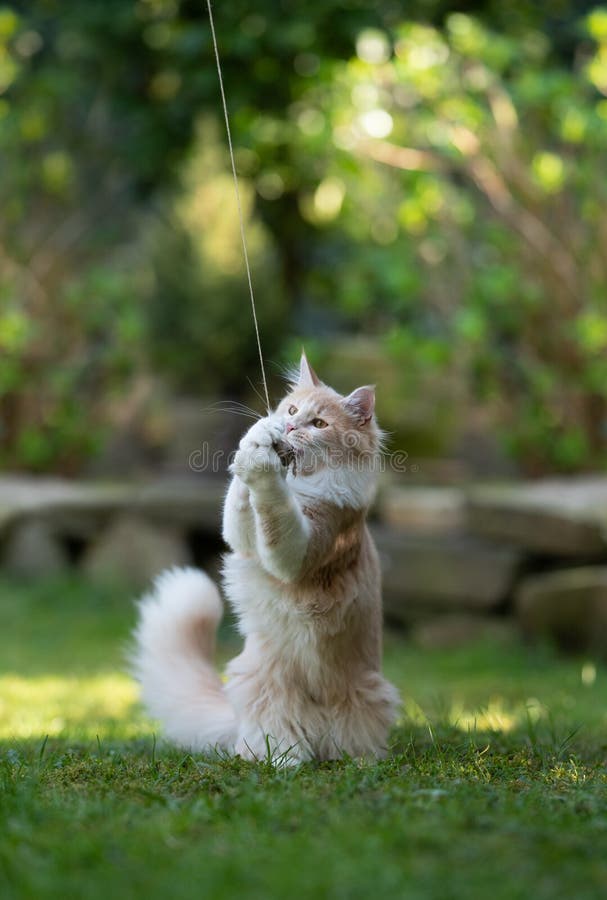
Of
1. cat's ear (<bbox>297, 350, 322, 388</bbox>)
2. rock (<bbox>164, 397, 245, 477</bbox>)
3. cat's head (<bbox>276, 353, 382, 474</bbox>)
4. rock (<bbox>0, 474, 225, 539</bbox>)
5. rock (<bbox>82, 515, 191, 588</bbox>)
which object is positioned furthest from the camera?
rock (<bbox>164, 397, 245, 477</bbox>)

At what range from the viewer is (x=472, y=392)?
9.05 metres

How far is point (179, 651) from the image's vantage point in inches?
161

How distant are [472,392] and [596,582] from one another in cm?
216

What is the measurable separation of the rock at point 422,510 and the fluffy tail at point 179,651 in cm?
473

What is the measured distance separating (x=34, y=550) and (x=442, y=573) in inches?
145

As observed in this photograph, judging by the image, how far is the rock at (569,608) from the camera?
297 inches

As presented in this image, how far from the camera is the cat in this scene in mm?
3422

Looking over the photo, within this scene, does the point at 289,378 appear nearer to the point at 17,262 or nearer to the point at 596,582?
the point at 596,582

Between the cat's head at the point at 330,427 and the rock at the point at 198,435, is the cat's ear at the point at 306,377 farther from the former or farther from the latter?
the rock at the point at 198,435

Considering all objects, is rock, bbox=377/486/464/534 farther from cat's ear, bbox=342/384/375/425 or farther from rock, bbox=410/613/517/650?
cat's ear, bbox=342/384/375/425

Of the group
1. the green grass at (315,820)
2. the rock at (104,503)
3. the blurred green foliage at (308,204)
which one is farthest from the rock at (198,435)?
the green grass at (315,820)

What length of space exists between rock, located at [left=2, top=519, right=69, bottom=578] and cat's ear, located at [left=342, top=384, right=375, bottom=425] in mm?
6445

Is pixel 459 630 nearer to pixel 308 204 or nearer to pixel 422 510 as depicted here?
pixel 422 510

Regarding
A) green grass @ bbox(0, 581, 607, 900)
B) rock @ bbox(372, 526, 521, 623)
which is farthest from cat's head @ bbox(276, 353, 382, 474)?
rock @ bbox(372, 526, 521, 623)
